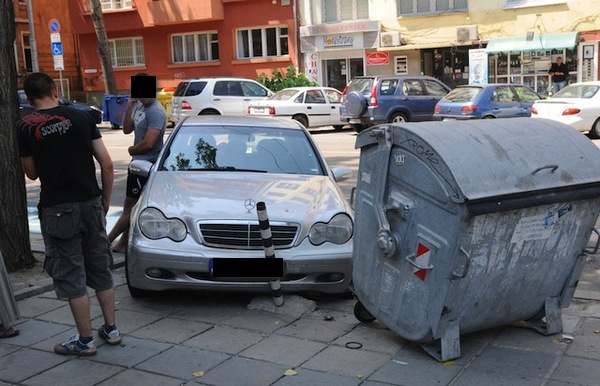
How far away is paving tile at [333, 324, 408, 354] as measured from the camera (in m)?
4.73

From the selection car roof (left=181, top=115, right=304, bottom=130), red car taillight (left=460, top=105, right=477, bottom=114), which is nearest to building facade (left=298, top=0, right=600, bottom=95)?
red car taillight (left=460, top=105, right=477, bottom=114)

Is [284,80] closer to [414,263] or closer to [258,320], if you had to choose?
[258,320]

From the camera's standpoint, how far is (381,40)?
93.0ft

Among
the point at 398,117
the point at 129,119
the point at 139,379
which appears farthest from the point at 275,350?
the point at 398,117

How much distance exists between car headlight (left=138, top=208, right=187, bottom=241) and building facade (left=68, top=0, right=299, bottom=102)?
83.5 feet

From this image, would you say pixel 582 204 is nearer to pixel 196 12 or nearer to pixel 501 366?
pixel 501 366

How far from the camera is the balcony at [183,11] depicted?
3080cm

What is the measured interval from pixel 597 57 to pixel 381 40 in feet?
27.1

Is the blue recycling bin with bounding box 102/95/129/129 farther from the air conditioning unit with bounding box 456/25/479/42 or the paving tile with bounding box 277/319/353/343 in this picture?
the paving tile with bounding box 277/319/353/343

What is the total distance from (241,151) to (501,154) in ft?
10.0

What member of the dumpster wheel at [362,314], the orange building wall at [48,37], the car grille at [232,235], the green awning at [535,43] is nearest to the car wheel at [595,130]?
the green awning at [535,43]

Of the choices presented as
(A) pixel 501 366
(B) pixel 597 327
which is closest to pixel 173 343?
(A) pixel 501 366

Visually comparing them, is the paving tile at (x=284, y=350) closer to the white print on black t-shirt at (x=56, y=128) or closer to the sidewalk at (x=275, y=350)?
the sidewalk at (x=275, y=350)

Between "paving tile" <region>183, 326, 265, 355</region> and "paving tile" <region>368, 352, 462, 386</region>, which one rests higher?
"paving tile" <region>183, 326, 265, 355</region>
